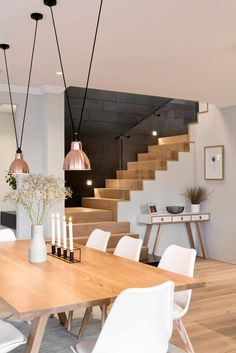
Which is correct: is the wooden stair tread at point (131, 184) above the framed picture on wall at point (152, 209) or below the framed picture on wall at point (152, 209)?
above

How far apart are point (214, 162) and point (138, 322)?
5.32 meters

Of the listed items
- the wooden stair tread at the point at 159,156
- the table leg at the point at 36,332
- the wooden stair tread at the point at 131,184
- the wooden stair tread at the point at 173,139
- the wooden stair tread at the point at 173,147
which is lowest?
the table leg at the point at 36,332

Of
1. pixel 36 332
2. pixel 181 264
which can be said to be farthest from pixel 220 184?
pixel 36 332

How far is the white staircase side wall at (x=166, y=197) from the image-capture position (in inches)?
266

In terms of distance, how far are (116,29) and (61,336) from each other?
263cm

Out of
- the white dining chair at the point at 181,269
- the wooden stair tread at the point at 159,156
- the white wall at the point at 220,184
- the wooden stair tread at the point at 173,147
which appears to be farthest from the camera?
the wooden stair tread at the point at 173,147

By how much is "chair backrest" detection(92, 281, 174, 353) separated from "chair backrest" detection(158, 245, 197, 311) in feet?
2.49

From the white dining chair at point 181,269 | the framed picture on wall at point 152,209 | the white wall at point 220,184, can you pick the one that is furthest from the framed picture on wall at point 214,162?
the white dining chair at point 181,269

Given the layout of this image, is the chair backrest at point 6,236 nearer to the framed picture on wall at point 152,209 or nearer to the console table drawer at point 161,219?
the console table drawer at point 161,219

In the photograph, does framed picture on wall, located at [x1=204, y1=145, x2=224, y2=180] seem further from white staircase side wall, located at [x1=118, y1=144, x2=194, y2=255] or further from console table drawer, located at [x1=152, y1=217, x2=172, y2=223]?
console table drawer, located at [x1=152, y1=217, x2=172, y2=223]

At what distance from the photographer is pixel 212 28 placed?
3.39 metres

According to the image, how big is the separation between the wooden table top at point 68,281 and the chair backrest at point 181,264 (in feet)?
0.79

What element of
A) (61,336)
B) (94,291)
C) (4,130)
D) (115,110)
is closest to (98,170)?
(115,110)

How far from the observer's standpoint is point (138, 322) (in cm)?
198
